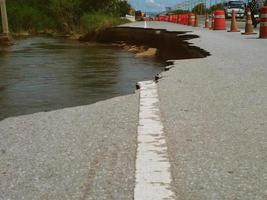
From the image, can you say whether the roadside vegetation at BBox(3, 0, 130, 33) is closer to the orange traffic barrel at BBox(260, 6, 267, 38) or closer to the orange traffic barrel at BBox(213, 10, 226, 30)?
the orange traffic barrel at BBox(213, 10, 226, 30)

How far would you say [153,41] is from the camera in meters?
21.6

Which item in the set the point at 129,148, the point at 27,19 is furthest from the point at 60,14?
the point at 129,148

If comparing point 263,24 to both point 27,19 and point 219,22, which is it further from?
point 27,19

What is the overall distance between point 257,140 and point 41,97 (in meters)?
5.06

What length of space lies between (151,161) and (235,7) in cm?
4197

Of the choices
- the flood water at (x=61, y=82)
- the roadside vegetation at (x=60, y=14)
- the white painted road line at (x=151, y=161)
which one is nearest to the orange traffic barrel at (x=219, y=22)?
the flood water at (x=61, y=82)

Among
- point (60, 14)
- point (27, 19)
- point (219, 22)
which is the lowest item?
point (27, 19)

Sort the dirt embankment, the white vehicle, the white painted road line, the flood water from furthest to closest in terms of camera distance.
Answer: the white vehicle, the dirt embankment, the flood water, the white painted road line

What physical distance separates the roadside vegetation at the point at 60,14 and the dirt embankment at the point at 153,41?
19038 millimetres

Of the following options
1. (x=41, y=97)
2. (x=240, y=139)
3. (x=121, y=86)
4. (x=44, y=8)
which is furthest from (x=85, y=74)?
(x=44, y=8)

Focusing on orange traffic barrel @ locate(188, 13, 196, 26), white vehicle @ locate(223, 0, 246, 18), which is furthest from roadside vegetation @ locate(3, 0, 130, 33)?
orange traffic barrel @ locate(188, 13, 196, 26)

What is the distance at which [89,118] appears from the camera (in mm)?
5184

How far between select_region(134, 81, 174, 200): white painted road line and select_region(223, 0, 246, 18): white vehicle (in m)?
Result: 39.7

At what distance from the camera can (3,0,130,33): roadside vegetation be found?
52.7 metres
